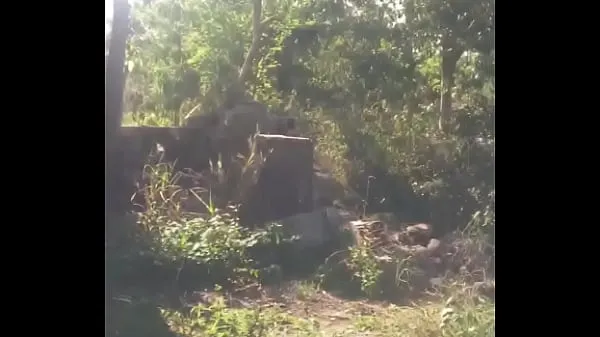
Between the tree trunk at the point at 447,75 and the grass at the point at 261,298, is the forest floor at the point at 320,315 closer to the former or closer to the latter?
the grass at the point at 261,298

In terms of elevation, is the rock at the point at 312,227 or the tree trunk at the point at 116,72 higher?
the tree trunk at the point at 116,72

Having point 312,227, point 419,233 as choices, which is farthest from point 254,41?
point 419,233

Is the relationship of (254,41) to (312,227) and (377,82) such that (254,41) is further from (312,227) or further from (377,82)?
(312,227)

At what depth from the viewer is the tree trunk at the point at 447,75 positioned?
1132mm

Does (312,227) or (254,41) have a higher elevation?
(254,41)

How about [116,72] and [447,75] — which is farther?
→ [447,75]

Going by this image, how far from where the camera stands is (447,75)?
1.14m

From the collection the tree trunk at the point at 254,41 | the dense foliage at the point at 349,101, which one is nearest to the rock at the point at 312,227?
the dense foliage at the point at 349,101

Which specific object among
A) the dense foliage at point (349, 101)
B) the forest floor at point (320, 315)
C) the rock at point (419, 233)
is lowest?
the forest floor at point (320, 315)

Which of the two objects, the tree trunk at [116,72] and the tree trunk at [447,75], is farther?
the tree trunk at [447,75]
